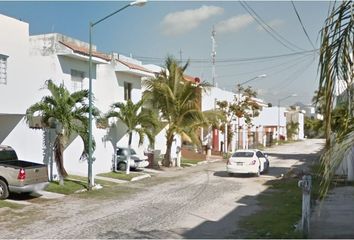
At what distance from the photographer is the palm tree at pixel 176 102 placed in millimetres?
29141

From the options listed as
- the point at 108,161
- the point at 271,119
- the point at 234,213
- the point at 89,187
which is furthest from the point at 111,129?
the point at 271,119

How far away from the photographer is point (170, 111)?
96.0 ft

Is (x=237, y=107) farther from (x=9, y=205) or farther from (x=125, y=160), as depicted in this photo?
(x=9, y=205)

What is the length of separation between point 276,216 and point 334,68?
996 cm

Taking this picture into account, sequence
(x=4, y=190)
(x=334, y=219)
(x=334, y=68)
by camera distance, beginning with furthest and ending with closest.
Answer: (x=4, y=190)
(x=334, y=219)
(x=334, y=68)

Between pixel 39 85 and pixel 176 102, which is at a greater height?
pixel 39 85

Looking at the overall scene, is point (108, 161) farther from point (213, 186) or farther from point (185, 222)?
point (185, 222)

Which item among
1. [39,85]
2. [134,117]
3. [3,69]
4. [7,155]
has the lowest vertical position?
[7,155]

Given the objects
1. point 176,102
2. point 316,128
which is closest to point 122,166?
point 176,102

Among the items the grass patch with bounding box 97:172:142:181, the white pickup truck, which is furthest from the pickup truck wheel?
the grass patch with bounding box 97:172:142:181

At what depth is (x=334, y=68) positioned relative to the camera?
3844 millimetres

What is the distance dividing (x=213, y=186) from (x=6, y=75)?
10.1m

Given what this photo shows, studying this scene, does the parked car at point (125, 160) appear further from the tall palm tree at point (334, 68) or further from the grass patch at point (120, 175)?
the tall palm tree at point (334, 68)

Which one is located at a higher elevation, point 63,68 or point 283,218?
point 63,68
